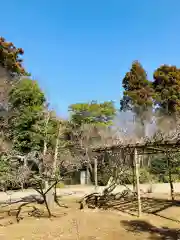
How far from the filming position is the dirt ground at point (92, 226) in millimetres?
5414

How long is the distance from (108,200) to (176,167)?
381 inches

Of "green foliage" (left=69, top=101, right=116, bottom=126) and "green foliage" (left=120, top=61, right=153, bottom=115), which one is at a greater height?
"green foliage" (left=120, top=61, right=153, bottom=115)

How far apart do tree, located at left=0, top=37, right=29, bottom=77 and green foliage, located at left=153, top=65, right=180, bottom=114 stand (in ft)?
45.0

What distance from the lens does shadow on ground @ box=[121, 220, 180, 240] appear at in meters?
5.27

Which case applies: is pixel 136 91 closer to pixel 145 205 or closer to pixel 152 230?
pixel 145 205

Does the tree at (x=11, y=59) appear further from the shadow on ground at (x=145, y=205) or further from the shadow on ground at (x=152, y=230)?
the shadow on ground at (x=152, y=230)

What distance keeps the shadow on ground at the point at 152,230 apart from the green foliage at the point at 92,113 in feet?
40.6

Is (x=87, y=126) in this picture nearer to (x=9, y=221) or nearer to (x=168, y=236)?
(x=9, y=221)

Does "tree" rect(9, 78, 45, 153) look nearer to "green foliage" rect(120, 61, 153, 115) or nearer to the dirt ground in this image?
the dirt ground

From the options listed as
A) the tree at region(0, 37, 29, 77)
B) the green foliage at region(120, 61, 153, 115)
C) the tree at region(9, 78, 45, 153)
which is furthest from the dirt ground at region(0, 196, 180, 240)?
the green foliage at region(120, 61, 153, 115)

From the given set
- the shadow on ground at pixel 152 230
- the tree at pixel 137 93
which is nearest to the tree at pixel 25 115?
the shadow on ground at pixel 152 230

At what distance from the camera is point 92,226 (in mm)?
6184

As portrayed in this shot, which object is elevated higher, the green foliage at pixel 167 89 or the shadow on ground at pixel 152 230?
the green foliage at pixel 167 89

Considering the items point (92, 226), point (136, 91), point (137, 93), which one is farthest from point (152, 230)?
point (136, 91)
